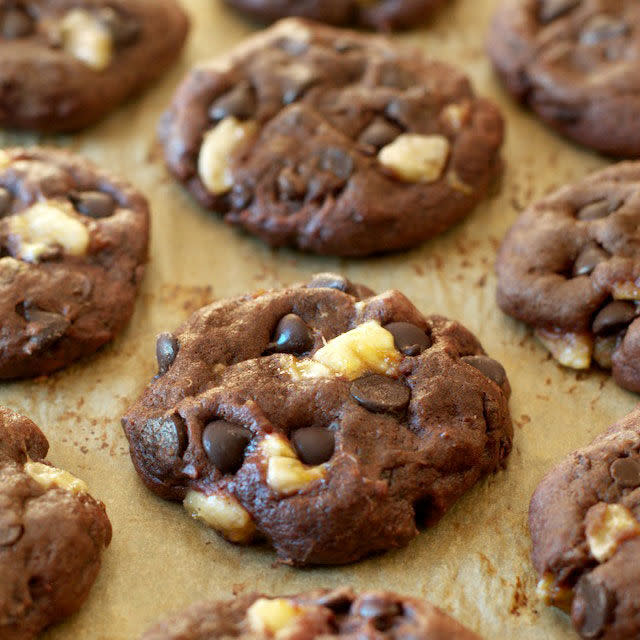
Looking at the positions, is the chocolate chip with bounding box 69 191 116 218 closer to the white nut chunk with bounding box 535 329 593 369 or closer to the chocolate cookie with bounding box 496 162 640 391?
the chocolate cookie with bounding box 496 162 640 391

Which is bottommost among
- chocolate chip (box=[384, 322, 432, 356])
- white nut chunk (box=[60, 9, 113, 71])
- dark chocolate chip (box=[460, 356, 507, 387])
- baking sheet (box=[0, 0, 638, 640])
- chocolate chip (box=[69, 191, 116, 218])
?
baking sheet (box=[0, 0, 638, 640])

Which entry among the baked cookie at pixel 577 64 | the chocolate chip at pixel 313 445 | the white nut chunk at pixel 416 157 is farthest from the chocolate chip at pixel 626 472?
the baked cookie at pixel 577 64

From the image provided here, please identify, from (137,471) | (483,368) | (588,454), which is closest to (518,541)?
(588,454)

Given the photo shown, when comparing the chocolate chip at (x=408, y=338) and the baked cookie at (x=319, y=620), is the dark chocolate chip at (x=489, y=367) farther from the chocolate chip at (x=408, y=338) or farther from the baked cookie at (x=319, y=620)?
the baked cookie at (x=319, y=620)

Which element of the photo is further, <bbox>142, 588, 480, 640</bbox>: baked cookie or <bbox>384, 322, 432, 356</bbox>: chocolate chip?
<bbox>384, 322, 432, 356</bbox>: chocolate chip

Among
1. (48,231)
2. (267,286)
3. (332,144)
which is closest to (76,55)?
(48,231)

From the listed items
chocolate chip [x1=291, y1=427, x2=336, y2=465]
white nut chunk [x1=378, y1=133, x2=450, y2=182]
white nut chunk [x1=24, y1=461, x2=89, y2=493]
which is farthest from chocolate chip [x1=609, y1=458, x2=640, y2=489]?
white nut chunk [x1=24, y1=461, x2=89, y2=493]
